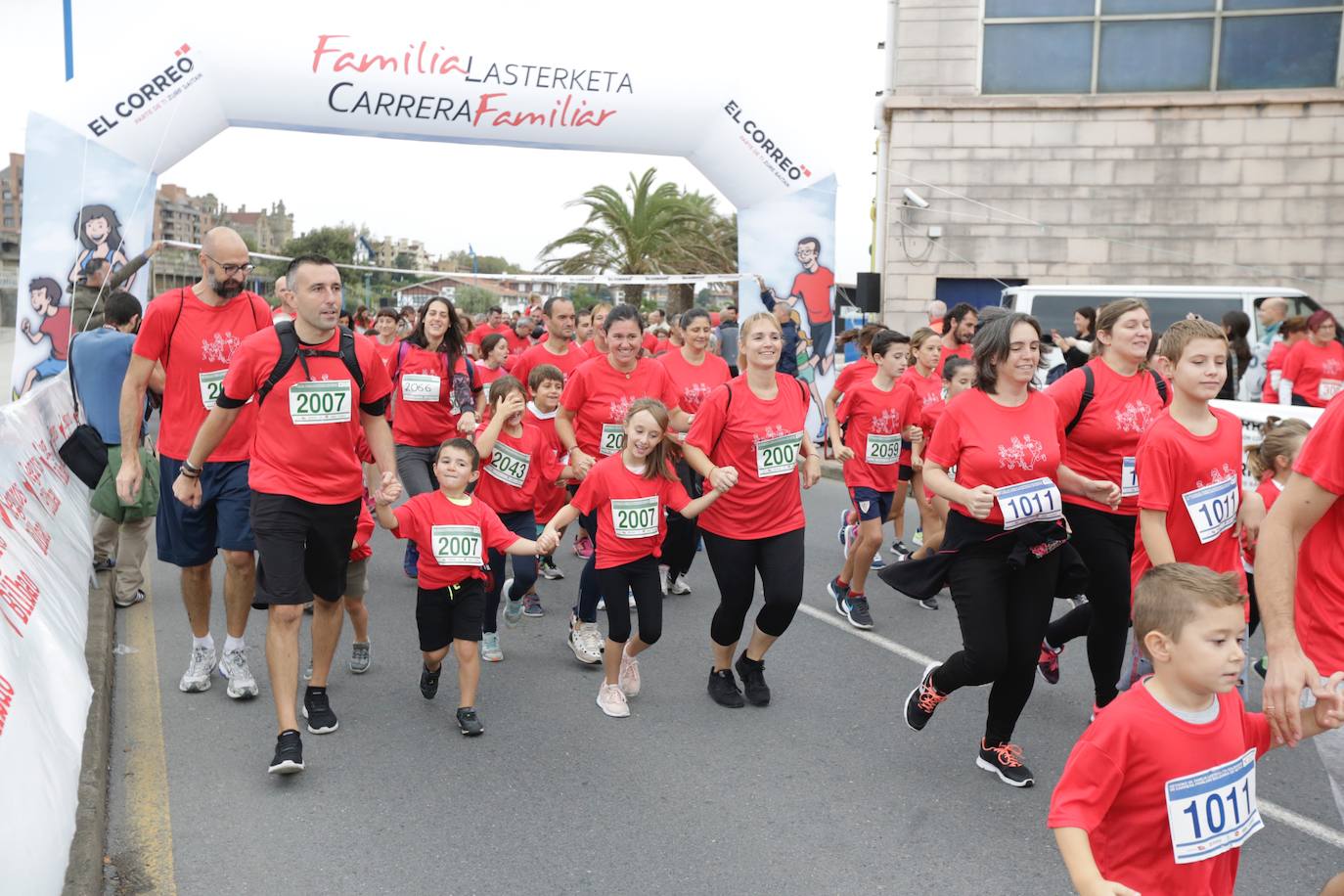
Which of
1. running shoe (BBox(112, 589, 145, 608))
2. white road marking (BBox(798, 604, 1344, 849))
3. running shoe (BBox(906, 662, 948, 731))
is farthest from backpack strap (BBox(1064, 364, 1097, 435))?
running shoe (BBox(112, 589, 145, 608))

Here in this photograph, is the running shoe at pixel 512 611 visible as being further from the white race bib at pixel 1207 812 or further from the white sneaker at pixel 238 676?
the white race bib at pixel 1207 812

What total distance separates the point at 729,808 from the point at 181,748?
2353mm

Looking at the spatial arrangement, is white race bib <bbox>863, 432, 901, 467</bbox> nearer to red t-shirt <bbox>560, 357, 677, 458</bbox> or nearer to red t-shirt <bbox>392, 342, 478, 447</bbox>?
red t-shirt <bbox>560, 357, 677, 458</bbox>

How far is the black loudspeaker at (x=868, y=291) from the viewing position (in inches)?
635

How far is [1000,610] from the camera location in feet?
14.4

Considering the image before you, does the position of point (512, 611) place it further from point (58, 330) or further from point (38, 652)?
point (58, 330)

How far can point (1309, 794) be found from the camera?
4375mm

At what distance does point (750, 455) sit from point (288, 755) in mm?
2349

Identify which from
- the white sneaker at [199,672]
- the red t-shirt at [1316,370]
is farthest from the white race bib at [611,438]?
the red t-shirt at [1316,370]

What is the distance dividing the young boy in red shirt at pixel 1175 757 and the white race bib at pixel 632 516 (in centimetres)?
302

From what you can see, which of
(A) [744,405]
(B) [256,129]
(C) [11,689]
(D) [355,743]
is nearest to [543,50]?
(B) [256,129]

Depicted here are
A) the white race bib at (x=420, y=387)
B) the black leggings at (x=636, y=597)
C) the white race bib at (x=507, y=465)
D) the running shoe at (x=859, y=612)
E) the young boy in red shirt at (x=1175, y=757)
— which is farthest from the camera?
the white race bib at (x=420, y=387)

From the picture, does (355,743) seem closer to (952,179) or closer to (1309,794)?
(1309,794)

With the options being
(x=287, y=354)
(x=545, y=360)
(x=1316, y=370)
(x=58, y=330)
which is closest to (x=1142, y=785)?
(x=287, y=354)
